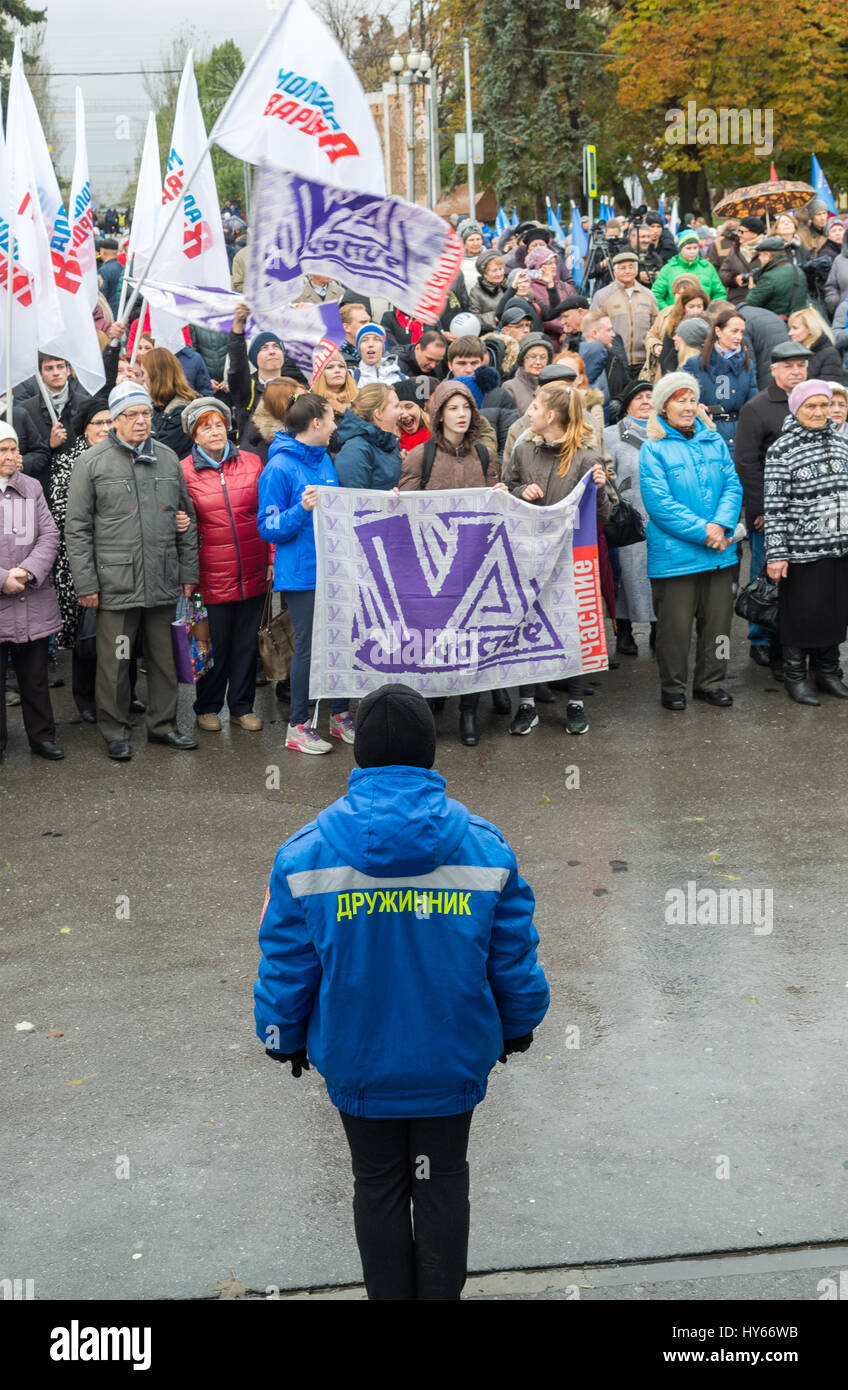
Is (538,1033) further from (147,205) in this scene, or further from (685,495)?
(147,205)

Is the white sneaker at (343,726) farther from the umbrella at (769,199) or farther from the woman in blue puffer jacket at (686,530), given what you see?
the umbrella at (769,199)

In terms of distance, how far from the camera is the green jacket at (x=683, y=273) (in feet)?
51.9

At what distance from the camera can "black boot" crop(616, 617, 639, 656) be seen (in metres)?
10.8

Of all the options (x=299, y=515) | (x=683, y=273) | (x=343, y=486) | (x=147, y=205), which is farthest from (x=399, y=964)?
(x=683, y=273)

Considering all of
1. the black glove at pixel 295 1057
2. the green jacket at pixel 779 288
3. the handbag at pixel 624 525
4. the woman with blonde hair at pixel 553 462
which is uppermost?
the green jacket at pixel 779 288

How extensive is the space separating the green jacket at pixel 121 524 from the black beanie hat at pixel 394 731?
17.8 feet

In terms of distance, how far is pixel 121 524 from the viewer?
28.5ft

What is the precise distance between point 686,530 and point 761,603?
34.4 inches

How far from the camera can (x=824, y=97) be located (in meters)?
35.6

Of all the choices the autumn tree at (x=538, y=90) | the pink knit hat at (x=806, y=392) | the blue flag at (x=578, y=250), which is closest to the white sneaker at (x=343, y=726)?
the pink knit hat at (x=806, y=392)

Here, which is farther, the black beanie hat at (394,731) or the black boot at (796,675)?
the black boot at (796,675)
